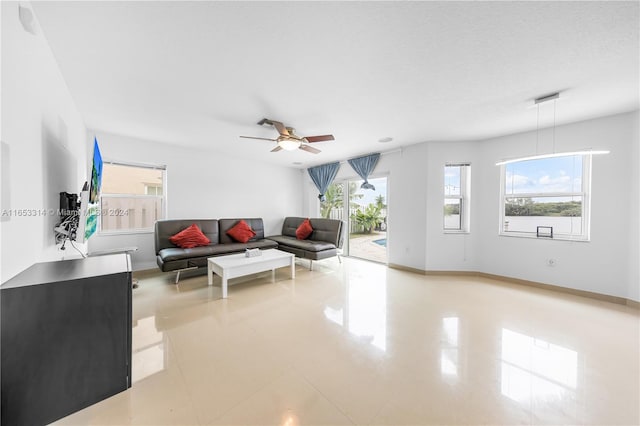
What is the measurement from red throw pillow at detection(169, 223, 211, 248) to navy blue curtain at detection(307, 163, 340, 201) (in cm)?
292

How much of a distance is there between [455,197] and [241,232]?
4296 millimetres

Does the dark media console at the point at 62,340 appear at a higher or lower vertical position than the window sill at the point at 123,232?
lower

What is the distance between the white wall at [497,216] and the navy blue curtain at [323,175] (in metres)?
1.12

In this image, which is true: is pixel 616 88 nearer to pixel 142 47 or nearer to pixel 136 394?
pixel 142 47

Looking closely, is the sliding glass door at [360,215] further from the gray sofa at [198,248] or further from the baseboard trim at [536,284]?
the gray sofa at [198,248]

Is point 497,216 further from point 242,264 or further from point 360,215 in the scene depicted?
point 242,264

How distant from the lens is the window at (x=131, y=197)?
12.1 feet

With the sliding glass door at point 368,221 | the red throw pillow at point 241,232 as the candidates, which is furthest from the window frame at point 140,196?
the sliding glass door at point 368,221

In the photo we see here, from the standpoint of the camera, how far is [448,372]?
163 cm

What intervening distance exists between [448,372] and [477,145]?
149 inches

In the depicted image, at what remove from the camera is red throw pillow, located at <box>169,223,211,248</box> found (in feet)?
12.5

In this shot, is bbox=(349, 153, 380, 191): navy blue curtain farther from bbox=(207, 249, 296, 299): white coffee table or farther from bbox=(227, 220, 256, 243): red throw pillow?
bbox=(227, 220, 256, 243): red throw pillow

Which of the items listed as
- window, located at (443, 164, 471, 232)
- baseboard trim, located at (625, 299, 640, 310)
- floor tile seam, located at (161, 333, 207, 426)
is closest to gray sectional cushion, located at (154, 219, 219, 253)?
floor tile seam, located at (161, 333, 207, 426)

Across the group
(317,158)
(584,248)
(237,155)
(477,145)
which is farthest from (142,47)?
(584,248)
